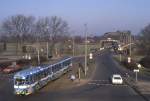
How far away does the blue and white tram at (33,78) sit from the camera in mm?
38375

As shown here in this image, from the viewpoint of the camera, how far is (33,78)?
41.3 meters

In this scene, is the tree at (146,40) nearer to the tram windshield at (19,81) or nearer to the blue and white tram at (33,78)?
the blue and white tram at (33,78)

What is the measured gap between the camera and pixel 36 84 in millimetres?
42188

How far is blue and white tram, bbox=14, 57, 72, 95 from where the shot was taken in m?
38.4

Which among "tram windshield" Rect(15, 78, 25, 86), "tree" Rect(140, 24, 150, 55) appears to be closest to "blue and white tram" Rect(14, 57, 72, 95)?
"tram windshield" Rect(15, 78, 25, 86)

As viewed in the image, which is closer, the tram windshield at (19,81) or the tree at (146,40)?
the tram windshield at (19,81)

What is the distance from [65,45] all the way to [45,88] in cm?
12206

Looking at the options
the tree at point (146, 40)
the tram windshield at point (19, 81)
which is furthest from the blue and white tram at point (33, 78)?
the tree at point (146, 40)

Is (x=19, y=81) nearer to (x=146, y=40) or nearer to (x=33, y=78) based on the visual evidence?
(x=33, y=78)

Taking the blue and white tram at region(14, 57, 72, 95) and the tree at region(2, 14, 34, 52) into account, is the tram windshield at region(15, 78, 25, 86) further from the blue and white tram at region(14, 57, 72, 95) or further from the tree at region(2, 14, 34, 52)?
the tree at region(2, 14, 34, 52)

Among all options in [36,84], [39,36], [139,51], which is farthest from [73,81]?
[39,36]

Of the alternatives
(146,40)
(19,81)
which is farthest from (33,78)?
(146,40)

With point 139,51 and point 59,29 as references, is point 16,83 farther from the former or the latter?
point 59,29

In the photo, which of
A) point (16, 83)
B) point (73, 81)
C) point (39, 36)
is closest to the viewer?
point (16, 83)
